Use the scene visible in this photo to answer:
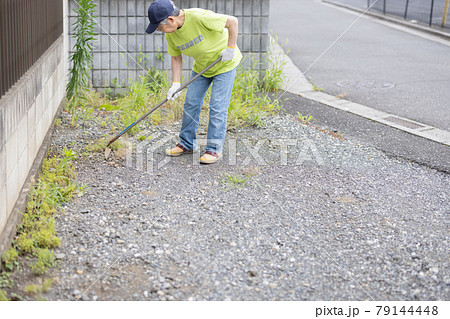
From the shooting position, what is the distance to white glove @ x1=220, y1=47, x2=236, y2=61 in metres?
5.20

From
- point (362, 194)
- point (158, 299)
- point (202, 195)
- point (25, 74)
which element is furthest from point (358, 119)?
point (158, 299)

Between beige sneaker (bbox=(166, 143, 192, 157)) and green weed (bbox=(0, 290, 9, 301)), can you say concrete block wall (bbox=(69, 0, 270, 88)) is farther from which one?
green weed (bbox=(0, 290, 9, 301))

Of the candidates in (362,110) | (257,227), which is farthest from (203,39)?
(362,110)


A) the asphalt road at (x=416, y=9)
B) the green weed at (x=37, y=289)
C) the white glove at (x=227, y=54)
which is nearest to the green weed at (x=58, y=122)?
the white glove at (x=227, y=54)

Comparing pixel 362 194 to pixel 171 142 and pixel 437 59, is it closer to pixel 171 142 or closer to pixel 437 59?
pixel 171 142

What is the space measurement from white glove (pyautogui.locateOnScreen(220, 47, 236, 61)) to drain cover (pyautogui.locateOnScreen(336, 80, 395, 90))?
384 centimetres

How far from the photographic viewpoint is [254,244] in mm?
3947

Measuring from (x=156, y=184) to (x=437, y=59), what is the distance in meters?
7.65

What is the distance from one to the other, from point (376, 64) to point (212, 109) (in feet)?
18.4

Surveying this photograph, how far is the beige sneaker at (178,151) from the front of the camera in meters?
5.66

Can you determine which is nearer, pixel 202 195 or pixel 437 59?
pixel 202 195

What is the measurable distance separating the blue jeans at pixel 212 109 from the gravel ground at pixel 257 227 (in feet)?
0.61

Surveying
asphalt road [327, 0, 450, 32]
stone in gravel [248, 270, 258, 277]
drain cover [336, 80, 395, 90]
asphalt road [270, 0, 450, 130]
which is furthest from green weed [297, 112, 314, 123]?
asphalt road [327, 0, 450, 32]

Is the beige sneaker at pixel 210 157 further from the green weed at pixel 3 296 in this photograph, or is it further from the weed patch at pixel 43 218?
the green weed at pixel 3 296
